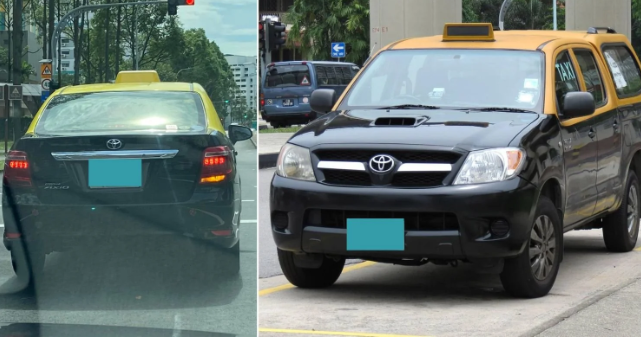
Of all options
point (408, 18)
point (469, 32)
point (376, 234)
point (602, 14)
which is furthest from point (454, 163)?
point (602, 14)

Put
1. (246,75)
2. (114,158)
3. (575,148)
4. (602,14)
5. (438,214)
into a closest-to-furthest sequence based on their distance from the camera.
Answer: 1. (246,75)
2. (114,158)
3. (438,214)
4. (575,148)
5. (602,14)

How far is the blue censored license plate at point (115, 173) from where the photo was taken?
3.30 meters

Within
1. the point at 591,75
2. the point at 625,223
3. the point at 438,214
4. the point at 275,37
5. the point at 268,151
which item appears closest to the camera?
the point at 438,214

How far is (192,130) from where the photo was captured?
3.52 m

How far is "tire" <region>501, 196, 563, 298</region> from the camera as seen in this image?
6.04 meters

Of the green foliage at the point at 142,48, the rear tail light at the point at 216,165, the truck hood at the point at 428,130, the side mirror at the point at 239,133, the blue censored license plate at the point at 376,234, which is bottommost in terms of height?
the blue censored license plate at the point at 376,234

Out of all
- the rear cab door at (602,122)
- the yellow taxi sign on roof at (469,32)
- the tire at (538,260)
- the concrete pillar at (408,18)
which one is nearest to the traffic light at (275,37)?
the concrete pillar at (408,18)

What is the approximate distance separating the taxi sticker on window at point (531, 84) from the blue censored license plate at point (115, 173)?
12.9 feet

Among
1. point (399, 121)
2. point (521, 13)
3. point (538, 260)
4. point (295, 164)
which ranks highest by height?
point (521, 13)

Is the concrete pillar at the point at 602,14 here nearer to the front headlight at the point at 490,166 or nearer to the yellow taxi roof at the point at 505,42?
the yellow taxi roof at the point at 505,42

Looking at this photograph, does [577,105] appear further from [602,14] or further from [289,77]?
[289,77]

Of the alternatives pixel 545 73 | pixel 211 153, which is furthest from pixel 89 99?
pixel 545 73

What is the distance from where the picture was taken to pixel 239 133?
334 centimetres

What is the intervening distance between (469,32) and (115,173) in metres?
4.42
